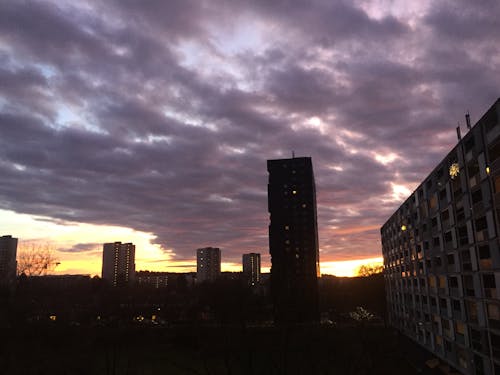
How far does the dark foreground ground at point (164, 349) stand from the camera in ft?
163

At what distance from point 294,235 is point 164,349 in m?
59.1

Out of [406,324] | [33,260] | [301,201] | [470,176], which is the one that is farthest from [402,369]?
[301,201]

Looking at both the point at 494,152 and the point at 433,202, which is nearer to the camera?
the point at 494,152

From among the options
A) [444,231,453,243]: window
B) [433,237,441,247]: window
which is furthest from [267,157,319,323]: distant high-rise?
[444,231,453,243]: window

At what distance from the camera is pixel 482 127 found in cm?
3528

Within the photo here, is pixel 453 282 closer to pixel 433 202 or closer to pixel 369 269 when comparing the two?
pixel 433 202

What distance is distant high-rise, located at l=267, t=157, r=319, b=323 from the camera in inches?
4715

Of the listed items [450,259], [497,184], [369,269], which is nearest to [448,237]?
[450,259]

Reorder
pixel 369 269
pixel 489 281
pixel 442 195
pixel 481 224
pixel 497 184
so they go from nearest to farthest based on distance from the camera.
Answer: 1. pixel 497 184
2. pixel 489 281
3. pixel 481 224
4. pixel 442 195
5. pixel 369 269

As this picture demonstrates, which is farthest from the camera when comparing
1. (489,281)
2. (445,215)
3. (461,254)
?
(445,215)

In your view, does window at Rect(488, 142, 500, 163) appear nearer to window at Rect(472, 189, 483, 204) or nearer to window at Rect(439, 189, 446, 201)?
window at Rect(472, 189, 483, 204)

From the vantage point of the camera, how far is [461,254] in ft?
140

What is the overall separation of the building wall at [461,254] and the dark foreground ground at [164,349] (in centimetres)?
890

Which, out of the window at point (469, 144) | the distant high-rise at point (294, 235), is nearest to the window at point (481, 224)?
the window at point (469, 144)
